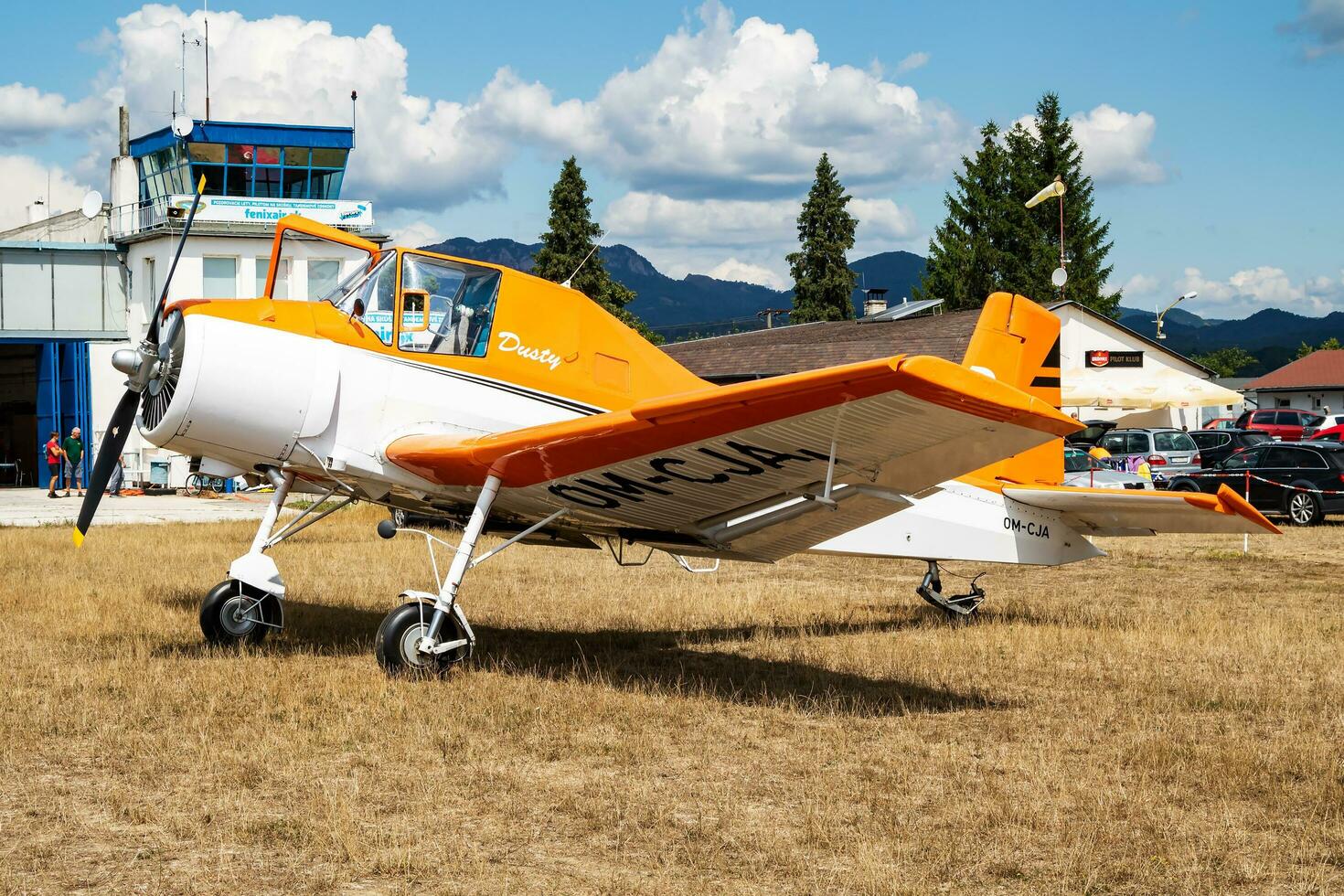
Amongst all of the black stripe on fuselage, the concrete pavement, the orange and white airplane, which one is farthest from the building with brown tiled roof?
the black stripe on fuselage

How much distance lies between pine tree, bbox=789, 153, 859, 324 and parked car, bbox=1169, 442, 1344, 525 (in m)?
40.2

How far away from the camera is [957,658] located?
9.42 m

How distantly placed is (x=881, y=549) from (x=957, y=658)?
1142 millimetres

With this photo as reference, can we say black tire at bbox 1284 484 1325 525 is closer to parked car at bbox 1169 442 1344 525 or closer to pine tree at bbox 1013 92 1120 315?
parked car at bbox 1169 442 1344 525

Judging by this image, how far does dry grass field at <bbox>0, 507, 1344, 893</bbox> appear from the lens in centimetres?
479

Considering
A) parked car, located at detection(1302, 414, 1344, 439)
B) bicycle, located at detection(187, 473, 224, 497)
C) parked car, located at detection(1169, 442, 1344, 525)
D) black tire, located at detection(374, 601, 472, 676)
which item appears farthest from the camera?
parked car, located at detection(1302, 414, 1344, 439)

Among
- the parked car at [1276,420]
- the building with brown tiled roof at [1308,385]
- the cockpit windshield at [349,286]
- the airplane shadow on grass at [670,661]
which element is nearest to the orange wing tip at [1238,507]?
the airplane shadow on grass at [670,661]

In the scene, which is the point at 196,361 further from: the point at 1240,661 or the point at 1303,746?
the point at 1240,661

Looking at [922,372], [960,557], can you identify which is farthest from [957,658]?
[922,372]

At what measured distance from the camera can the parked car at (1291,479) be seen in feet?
77.2

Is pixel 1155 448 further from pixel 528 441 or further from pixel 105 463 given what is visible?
pixel 105 463

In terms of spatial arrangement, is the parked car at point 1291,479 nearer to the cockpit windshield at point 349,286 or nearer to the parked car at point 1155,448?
the parked car at point 1155,448

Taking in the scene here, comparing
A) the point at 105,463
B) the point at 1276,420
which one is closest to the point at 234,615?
the point at 105,463

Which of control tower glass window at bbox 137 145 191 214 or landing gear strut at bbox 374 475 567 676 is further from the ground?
control tower glass window at bbox 137 145 191 214
